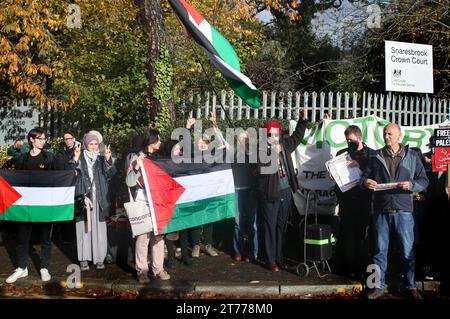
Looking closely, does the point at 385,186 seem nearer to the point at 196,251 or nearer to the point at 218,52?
the point at 218,52

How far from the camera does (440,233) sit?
7.75 metres

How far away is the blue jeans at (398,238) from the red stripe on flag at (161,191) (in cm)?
277

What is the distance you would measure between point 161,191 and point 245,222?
1.89 metres

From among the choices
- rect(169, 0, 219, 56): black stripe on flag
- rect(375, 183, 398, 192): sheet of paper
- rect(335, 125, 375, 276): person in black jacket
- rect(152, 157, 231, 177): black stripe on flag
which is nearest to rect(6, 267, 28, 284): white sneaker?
rect(152, 157, 231, 177): black stripe on flag

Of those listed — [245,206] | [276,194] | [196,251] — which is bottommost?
[196,251]

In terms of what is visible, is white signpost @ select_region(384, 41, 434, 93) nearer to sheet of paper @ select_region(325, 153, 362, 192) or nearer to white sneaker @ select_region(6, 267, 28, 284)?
sheet of paper @ select_region(325, 153, 362, 192)

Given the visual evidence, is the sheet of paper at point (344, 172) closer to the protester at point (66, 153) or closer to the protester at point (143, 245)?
the protester at point (143, 245)

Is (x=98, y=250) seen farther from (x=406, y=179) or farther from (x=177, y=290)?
(x=406, y=179)

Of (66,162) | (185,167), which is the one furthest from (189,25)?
(66,162)

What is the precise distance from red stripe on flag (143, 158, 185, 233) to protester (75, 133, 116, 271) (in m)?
1.01

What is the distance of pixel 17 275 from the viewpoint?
7.40m

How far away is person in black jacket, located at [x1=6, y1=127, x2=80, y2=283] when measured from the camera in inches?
294

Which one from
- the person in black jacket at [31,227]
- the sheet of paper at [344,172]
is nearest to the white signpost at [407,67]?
the sheet of paper at [344,172]

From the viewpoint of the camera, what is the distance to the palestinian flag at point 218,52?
25.2 feet
